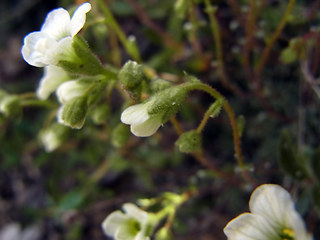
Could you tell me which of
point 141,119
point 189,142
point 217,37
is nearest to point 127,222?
point 189,142

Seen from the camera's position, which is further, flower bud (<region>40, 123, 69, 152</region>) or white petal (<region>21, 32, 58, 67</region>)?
flower bud (<region>40, 123, 69, 152</region>)

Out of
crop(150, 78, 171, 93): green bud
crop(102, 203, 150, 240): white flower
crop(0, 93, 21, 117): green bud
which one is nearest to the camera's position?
crop(150, 78, 171, 93): green bud

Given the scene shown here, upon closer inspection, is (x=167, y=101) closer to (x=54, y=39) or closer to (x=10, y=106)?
(x=54, y=39)

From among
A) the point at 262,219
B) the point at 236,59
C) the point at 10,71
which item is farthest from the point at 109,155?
the point at 262,219

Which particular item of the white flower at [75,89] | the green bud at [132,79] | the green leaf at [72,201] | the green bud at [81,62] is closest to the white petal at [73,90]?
the white flower at [75,89]

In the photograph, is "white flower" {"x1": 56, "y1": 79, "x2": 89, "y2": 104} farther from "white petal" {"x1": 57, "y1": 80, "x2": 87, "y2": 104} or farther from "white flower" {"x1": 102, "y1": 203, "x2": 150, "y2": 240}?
"white flower" {"x1": 102, "y1": 203, "x2": 150, "y2": 240}

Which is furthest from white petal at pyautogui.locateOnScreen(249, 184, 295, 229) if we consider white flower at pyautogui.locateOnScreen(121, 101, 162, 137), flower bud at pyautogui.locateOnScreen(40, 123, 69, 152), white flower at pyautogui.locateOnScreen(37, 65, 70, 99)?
flower bud at pyautogui.locateOnScreen(40, 123, 69, 152)
